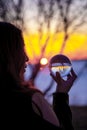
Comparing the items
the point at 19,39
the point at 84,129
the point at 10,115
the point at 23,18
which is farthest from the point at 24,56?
the point at 84,129

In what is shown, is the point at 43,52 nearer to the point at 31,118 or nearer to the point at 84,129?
the point at 84,129

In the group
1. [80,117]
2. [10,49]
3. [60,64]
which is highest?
[10,49]

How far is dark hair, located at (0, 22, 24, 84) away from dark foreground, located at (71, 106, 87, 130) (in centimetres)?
Answer: 608

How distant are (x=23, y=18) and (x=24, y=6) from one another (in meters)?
0.23

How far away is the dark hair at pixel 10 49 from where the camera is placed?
1.29 meters

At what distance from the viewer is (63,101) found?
4.94ft

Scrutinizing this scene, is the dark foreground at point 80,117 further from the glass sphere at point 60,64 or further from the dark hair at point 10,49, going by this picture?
the dark hair at point 10,49

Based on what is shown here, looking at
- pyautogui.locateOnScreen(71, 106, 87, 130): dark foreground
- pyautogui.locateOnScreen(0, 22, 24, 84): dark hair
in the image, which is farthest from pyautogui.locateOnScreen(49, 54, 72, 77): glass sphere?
pyautogui.locateOnScreen(71, 106, 87, 130): dark foreground

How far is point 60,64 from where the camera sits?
6.01ft

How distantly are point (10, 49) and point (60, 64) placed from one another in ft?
1.85

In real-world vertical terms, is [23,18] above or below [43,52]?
above

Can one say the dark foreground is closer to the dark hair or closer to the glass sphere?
the glass sphere

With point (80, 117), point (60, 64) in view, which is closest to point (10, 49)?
point (60, 64)

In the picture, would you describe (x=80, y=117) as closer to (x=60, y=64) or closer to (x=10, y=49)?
(x=60, y=64)
